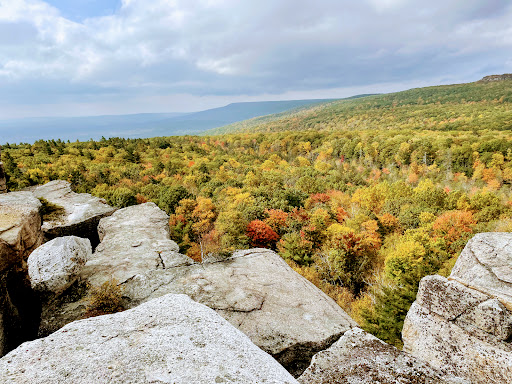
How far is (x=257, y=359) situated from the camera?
4039 millimetres

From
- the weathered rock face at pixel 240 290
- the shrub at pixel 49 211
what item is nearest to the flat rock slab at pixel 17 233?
the weathered rock face at pixel 240 290

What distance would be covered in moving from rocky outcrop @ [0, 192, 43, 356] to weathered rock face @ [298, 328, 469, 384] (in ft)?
28.6

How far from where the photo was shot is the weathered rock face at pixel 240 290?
7.02 meters

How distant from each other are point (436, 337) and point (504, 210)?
3691cm

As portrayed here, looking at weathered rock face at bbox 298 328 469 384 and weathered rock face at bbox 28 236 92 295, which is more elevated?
weathered rock face at bbox 28 236 92 295

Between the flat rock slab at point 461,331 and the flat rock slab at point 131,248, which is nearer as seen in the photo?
the flat rock slab at point 461,331

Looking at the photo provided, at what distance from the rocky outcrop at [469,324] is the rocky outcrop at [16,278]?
12.1m

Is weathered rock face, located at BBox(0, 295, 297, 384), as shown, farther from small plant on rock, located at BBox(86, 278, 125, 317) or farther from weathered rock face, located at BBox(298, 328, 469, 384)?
small plant on rock, located at BBox(86, 278, 125, 317)

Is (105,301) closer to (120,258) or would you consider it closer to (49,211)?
(120,258)

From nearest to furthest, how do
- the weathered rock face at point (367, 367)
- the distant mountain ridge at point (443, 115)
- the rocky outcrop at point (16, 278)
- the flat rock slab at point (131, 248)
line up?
the weathered rock face at point (367, 367), the rocky outcrop at point (16, 278), the flat rock slab at point (131, 248), the distant mountain ridge at point (443, 115)

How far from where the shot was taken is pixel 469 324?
682 centimetres

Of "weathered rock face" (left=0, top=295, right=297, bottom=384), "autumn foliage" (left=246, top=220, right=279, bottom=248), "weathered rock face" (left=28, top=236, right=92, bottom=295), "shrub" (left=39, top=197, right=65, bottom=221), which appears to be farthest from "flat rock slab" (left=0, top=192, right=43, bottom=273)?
"autumn foliage" (left=246, top=220, right=279, bottom=248)

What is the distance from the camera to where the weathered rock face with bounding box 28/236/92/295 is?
760cm

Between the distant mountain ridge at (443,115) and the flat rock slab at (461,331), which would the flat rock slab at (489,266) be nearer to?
the flat rock slab at (461,331)
